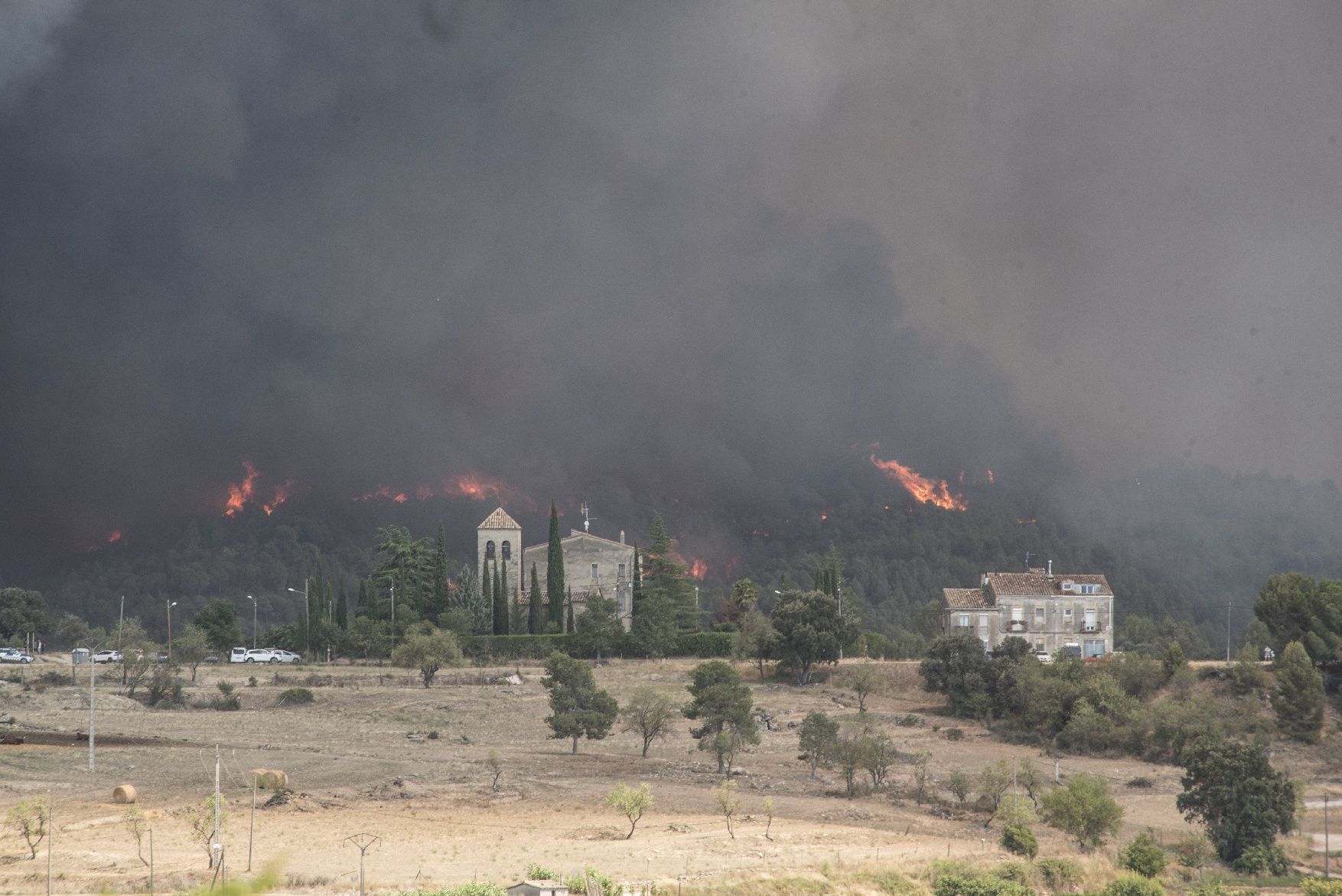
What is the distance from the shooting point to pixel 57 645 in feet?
383

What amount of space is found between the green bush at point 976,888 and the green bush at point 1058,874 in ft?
8.68

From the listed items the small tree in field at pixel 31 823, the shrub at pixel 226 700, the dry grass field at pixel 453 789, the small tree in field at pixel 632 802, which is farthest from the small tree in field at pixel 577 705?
the small tree in field at pixel 31 823

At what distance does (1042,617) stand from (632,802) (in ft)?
200

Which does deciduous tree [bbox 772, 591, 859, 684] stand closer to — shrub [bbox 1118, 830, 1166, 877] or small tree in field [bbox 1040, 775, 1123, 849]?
small tree in field [bbox 1040, 775, 1123, 849]

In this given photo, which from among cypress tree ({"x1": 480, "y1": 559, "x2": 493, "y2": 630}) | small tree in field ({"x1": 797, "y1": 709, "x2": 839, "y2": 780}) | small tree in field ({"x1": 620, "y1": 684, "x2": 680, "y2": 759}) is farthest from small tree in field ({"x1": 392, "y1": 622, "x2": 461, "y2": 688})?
small tree in field ({"x1": 797, "y1": 709, "x2": 839, "y2": 780})

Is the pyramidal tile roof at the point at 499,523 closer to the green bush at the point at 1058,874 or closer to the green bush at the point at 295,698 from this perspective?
the green bush at the point at 295,698

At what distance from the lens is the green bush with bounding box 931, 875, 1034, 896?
35.4 metres

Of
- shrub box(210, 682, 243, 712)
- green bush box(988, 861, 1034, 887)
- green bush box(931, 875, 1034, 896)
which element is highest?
shrub box(210, 682, 243, 712)

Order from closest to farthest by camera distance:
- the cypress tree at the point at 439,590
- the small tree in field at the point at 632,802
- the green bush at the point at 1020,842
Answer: the green bush at the point at 1020,842 → the small tree in field at the point at 632,802 → the cypress tree at the point at 439,590

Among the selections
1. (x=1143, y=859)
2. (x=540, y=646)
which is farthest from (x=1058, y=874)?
(x=540, y=646)

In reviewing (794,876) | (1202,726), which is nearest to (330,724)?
(794,876)

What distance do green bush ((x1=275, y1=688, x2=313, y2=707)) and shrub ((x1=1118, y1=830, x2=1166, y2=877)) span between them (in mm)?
48506

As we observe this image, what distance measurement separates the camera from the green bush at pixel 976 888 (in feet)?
116

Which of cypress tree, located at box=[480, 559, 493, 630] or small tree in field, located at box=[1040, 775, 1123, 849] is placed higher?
cypress tree, located at box=[480, 559, 493, 630]
